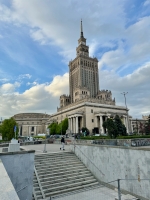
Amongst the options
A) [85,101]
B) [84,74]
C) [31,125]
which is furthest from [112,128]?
[31,125]

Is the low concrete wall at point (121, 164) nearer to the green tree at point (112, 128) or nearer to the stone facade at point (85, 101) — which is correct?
the green tree at point (112, 128)

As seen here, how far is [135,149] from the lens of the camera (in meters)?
10.1

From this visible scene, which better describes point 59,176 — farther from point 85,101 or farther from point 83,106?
point 85,101

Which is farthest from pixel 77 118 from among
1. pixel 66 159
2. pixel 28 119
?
pixel 28 119

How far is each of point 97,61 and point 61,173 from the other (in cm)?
10032

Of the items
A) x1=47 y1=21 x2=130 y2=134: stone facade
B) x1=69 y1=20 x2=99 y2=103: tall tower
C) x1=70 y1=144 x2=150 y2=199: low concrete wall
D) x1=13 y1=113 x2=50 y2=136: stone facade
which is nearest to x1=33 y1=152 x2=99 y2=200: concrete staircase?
x1=70 y1=144 x2=150 y2=199: low concrete wall

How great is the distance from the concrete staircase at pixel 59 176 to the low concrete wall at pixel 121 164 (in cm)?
87

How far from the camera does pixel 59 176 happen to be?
11711 mm

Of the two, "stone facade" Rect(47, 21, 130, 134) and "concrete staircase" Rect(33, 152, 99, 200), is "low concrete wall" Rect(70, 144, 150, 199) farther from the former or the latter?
"stone facade" Rect(47, 21, 130, 134)

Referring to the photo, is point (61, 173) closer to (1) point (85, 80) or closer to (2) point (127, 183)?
(2) point (127, 183)

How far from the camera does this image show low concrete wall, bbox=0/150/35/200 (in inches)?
342

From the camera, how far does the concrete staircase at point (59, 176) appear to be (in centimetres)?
1032

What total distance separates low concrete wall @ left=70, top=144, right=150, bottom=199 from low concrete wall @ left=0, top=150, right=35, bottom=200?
594cm

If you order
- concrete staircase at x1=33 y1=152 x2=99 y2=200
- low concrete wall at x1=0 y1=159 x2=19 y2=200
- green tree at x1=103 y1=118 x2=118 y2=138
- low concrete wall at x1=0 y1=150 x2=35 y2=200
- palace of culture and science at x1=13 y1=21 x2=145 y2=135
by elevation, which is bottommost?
concrete staircase at x1=33 y1=152 x2=99 y2=200
